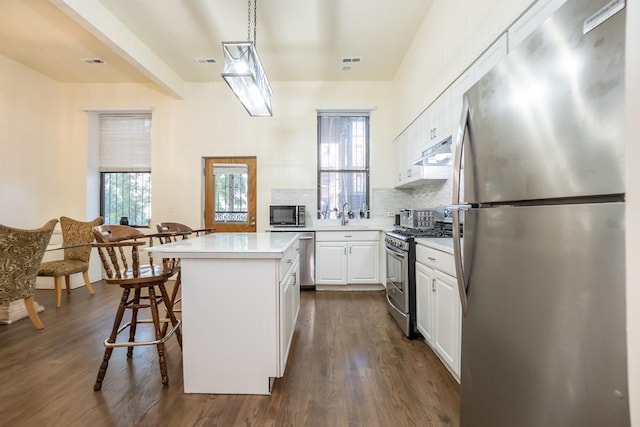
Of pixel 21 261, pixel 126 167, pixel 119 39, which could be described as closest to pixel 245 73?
pixel 119 39

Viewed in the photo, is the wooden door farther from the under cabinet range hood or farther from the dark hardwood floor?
the under cabinet range hood

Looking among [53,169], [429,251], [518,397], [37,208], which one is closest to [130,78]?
[53,169]

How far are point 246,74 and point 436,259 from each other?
2.04 m

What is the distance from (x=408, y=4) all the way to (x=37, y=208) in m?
5.86

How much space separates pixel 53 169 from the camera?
4.54 metres

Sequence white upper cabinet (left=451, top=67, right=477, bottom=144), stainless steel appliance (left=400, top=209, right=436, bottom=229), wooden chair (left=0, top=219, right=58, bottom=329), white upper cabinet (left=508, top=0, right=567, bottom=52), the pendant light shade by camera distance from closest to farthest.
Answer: white upper cabinet (left=508, top=0, right=567, bottom=52), white upper cabinet (left=451, top=67, right=477, bottom=144), the pendant light shade, wooden chair (left=0, top=219, right=58, bottom=329), stainless steel appliance (left=400, top=209, right=436, bottom=229)

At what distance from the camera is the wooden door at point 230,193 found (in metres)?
4.70

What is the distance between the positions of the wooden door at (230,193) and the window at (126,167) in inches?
44.5

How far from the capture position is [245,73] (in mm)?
2227

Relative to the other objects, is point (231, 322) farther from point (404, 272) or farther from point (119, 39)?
point (119, 39)

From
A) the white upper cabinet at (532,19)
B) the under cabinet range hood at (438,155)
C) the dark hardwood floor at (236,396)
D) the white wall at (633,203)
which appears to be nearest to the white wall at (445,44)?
the white upper cabinet at (532,19)

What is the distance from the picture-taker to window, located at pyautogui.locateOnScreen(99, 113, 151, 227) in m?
4.84

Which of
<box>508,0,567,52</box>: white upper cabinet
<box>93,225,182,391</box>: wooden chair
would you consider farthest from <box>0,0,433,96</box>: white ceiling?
<box>93,225,182,391</box>: wooden chair

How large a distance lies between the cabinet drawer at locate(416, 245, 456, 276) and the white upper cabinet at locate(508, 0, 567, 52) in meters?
1.23
